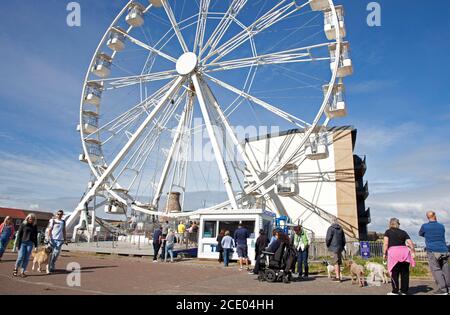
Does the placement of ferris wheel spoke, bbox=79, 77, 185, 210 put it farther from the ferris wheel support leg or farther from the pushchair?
the pushchair

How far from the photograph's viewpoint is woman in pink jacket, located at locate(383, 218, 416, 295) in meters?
7.11

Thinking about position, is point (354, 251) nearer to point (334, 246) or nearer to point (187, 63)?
point (187, 63)

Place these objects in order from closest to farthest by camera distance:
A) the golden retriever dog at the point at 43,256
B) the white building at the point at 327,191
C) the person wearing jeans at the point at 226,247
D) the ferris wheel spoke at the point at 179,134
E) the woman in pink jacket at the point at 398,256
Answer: the woman in pink jacket at the point at 398,256
the golden retriever dog at the point at 43,256
the person wearing jeans at the point at 226,247
the ferris wheel spoke at the point at 179,134
the white building at the point at 327,191

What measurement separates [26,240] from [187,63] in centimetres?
1648

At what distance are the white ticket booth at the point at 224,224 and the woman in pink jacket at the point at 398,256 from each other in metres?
8.82

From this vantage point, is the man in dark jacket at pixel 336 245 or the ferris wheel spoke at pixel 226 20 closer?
the man in dark jacket at pixel 336 245

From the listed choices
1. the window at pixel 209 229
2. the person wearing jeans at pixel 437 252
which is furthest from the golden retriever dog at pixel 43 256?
the person wearing jeans at pixel 437 252

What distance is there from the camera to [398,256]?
7.11 m

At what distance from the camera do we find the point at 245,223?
16.4 m

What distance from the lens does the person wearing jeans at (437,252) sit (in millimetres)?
7164

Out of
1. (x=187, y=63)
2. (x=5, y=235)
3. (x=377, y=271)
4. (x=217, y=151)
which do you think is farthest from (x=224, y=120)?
(x=377, y=271)

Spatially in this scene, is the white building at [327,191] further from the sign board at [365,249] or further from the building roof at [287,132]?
the sign board at [365,249]
